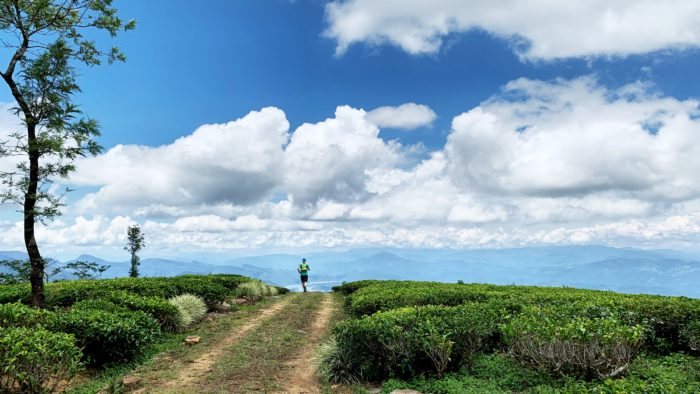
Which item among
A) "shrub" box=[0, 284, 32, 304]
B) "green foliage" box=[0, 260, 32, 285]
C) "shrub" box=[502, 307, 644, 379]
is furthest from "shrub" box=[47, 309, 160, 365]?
"shrub" box=[502, 307, 644, 379]

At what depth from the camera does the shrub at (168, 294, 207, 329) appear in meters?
15.2

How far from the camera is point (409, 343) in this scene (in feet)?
28.2

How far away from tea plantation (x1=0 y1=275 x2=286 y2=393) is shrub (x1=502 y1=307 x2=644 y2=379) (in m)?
9.03

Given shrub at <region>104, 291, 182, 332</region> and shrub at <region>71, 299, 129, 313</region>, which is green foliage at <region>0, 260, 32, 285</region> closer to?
shrub at <region>104, 291, 182, 332</region>

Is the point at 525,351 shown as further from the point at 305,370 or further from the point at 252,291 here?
the point at 252,291

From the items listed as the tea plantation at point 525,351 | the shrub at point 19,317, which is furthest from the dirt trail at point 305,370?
the shrub at point 19,317

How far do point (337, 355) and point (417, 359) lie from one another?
196 centimetres

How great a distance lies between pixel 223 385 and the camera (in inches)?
351

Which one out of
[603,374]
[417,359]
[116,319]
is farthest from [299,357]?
[603,374]

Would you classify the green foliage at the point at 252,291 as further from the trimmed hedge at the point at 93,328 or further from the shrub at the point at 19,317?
the shrub at the point at 19,317

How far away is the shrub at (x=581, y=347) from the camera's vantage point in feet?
25.8

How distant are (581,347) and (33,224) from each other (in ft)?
52.4

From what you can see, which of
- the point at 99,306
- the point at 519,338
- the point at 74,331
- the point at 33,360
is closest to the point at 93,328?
the point at 74,331

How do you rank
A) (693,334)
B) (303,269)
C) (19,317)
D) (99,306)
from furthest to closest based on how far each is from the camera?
1. (303,269)
2. (99,306)
3. (19,317)
4. (693,334)
